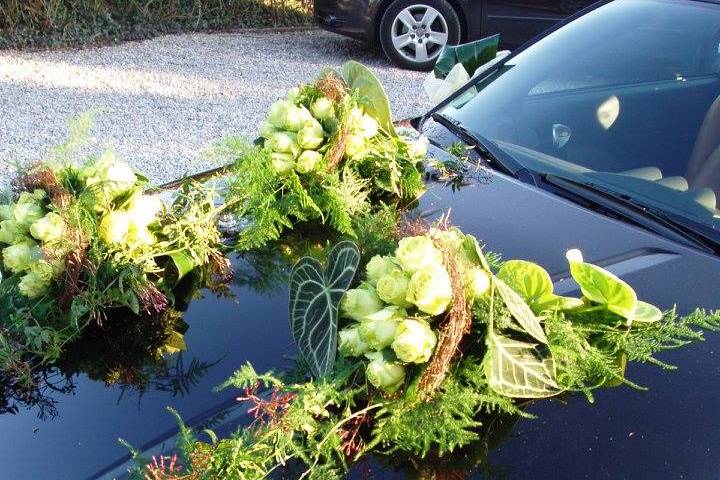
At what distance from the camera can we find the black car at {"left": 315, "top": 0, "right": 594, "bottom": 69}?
734 cm

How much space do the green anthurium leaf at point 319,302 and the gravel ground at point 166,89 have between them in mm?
3444

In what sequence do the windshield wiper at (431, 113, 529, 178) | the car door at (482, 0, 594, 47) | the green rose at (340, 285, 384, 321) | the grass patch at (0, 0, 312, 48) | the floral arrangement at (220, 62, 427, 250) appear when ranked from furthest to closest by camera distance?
the grass patch at (0, 0, 312, 48), the car door at (482, 0, 594, 47), the windshield wiper at (431, 113, 529, 178), the floral arrangement at (220, 62, 427, 250), the green rose at (340, 285, 384, 321)

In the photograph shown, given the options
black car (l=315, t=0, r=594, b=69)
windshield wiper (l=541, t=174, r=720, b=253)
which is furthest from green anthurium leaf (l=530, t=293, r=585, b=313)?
black car (l=315, t=0, r=594, b=69)

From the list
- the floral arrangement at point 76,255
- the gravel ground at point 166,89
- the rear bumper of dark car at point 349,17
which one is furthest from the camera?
the rear bumper of dark car at point 349,17

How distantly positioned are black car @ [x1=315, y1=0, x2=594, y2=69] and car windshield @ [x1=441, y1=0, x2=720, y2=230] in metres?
4.65

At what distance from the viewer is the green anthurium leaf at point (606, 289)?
146 centimetres

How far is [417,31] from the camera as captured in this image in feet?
24.9

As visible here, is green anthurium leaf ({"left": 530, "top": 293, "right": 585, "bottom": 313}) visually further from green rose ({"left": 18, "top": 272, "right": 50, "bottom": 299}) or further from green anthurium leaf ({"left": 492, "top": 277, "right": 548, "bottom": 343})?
green rose ({"left": 18, "top": 272, "right": 50, "bottom": 299})

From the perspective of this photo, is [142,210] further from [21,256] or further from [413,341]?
[413,341]

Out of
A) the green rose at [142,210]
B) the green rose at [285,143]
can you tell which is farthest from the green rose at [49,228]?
the green rose at [285,143]

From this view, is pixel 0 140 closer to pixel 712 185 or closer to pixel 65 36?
pixel 65 36

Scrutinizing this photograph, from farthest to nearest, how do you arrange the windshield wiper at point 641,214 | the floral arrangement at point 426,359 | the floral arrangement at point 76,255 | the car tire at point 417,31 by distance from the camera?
1. the car tire at point 417,31
2. the windshield wiper at point 641,214
3. the floral arrangement at point 76,255
4. the floral arrangement at point 426,359

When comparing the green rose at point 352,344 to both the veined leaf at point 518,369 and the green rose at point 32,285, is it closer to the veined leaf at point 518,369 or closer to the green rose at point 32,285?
the veined leaf at point 518,369

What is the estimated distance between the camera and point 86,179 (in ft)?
6.12
